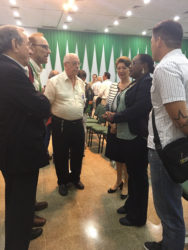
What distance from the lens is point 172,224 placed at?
1366 millimetres

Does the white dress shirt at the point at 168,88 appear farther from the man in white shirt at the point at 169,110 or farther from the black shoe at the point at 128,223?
the black shoe at the point at 128,223

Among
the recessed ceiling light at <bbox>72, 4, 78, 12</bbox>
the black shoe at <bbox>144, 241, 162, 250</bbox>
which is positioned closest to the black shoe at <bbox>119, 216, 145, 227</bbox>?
the black shoe at <bbox>144, 241, 162, 250</bbox>

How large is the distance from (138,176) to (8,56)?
4.85ft

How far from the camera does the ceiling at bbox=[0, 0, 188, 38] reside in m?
6.43

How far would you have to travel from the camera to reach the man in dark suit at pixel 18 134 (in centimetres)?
125

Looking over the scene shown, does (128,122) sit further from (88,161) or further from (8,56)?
(88,161)

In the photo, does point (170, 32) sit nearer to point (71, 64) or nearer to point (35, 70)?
point (35, 70)

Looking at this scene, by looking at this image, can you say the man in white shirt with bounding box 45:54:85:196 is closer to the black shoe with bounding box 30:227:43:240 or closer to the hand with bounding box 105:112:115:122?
the hand with bounding box 105:112:115:122

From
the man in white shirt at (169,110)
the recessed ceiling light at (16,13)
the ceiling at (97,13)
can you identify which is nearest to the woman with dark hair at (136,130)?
the man in white shirt at (169,110)

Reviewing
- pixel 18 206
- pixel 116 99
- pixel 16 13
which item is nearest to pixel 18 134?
pixel 18 206

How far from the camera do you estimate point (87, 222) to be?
2049 mm

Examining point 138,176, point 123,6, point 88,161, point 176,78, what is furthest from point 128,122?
point 123,6

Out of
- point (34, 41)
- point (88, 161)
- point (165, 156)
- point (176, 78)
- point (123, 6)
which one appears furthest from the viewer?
point (123, 6)

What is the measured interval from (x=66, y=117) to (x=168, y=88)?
4.88 feet
